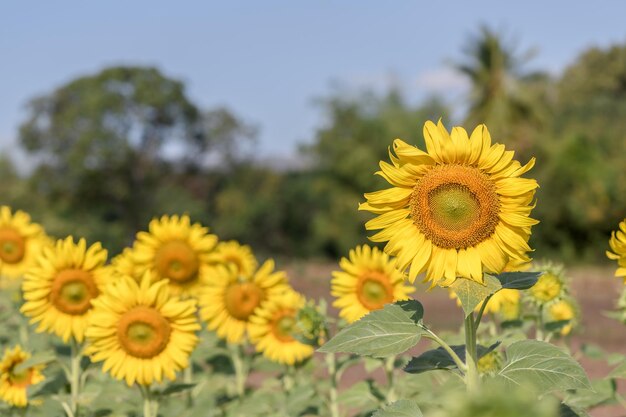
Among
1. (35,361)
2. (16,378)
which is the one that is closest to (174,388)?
(35,361)

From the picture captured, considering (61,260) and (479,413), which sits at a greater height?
(61,260)

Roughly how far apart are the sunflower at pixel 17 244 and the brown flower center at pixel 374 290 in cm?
231

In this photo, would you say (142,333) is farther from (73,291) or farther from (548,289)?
(548,289)

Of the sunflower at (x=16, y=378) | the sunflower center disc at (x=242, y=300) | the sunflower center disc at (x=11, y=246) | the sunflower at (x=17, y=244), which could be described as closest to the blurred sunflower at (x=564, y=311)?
the sunflower center disc at (x=242, y=300)

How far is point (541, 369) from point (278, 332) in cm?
220

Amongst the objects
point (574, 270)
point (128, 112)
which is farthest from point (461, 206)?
point (128, 112)

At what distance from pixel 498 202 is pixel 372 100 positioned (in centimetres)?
2615

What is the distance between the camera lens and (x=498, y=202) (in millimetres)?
2275

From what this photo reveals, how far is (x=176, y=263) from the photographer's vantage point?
4.54 meters

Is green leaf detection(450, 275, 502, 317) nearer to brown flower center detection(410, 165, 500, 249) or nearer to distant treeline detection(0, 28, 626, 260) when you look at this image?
brown flower center detection(410, 165, 500, 249)

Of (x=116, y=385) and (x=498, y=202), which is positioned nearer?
(x=498, y=202)

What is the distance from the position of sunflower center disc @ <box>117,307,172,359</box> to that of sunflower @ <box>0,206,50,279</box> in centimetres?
234

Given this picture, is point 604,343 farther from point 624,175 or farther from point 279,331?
point 624,175

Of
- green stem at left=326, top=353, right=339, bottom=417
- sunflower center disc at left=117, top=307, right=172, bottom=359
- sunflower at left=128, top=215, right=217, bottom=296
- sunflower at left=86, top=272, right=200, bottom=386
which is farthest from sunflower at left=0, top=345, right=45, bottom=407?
green stem at left=326, top=353, right=339, bottom=417
